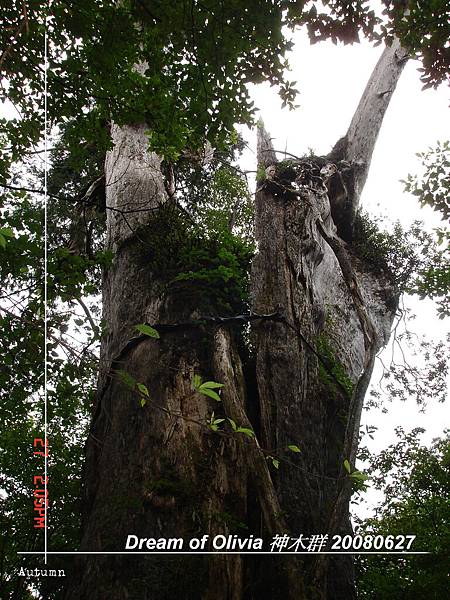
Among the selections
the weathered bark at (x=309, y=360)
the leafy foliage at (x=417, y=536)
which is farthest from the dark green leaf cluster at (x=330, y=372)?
the leafy foliage at (x=417, y=536)

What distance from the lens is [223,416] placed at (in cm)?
332

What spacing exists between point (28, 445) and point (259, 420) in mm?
3391

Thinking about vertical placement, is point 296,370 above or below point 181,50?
below

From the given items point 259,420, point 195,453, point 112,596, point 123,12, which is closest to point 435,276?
point 259,420

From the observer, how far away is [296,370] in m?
3.71

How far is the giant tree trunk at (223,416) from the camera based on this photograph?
102 inches

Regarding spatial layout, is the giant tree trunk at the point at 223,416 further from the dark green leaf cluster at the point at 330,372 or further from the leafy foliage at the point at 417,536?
the leafy foliage at the point at 417,536

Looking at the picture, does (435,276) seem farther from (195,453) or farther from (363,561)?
(195,453)

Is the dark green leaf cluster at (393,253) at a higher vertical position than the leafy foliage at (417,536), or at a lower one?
higher
